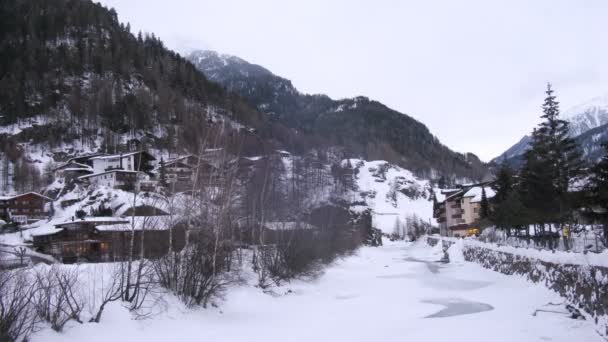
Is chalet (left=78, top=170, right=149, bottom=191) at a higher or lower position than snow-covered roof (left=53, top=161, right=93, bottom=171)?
lower

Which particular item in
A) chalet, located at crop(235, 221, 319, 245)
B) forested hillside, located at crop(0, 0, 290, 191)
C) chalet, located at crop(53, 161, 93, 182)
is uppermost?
forested hillside, located at crop(0, 0, 290, 191)

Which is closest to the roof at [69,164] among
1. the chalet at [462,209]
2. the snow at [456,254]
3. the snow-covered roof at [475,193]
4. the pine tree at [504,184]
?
the chalet at [462,209]

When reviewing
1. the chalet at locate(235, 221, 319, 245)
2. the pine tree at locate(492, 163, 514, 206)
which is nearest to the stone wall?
the chalet at locate(235, 221, 319, 245)

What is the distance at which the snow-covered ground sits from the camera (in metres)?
12.4

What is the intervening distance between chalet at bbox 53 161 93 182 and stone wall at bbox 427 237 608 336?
90.6 m

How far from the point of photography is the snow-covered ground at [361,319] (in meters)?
12.4

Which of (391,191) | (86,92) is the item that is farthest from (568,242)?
(391,191)

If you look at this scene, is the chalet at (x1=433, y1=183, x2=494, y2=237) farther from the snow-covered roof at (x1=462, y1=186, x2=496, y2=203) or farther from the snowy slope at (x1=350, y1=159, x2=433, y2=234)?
the snowy slope at (x1=350, y1=159, x2=433, y2=234)

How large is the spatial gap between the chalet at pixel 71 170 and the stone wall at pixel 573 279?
9064cm

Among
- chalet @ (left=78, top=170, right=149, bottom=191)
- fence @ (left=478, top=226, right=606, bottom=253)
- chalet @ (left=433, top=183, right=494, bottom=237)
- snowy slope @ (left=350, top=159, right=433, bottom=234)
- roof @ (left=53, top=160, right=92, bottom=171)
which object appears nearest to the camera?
fence @ (left=478, top=226, right=606, bottom=253)

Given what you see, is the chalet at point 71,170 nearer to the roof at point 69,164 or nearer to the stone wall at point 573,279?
the roof at point 69,164

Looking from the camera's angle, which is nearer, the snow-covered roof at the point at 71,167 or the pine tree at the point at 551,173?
the pine tree at the point at 551,173

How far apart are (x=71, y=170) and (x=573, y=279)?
100956 mm

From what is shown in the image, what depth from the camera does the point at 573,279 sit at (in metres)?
17.2
